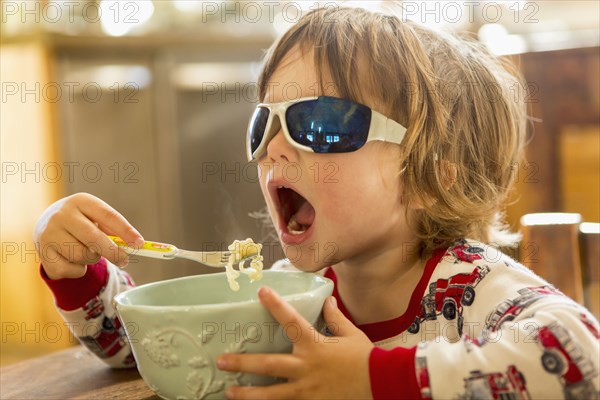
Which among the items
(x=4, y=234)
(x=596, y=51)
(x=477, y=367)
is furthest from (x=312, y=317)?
(x=4, y=234)

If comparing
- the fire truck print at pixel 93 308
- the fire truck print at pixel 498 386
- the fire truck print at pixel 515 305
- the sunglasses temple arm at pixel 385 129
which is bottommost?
the fire truck print at pixel 498 386

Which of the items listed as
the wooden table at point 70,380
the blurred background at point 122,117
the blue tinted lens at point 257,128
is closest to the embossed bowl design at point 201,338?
the wooden table at point 70,380

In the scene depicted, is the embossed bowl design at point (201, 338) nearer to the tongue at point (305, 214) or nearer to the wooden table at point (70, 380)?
the wooden table at point (70, 380)

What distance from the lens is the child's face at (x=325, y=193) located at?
96 cm

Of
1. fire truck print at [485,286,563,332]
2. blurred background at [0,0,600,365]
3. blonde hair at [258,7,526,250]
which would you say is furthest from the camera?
A: blurred background at [0,0,600,365]

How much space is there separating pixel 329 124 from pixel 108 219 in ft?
1.07

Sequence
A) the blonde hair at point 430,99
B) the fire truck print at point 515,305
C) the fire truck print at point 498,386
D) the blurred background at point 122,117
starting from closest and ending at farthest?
the fire truck print at point 498,386 → the fire truck print at point 515,305 → the blonde hair at point 430,99 → the blurred background at point 122,117

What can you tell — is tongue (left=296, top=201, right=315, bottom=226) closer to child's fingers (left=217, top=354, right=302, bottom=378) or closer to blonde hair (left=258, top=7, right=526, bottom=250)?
blonde hair (left=258, top=7, right=526, bottom=250)

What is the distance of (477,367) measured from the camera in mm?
679

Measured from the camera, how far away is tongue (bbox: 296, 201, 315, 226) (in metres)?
1.03

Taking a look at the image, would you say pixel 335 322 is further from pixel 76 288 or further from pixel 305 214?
pixel 76 288

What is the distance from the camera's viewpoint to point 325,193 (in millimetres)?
960

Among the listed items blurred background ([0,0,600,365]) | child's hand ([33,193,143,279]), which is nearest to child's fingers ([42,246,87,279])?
child's hand ([33,193,143,279])

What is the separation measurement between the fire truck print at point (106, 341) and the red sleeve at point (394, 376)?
0.47 metres
